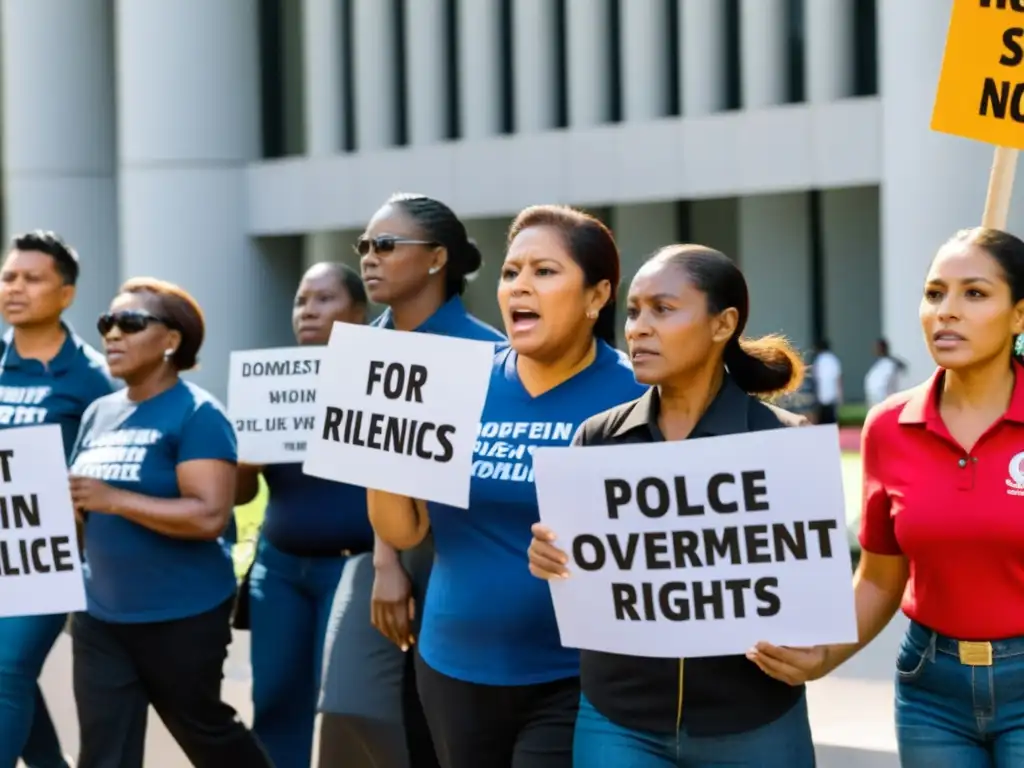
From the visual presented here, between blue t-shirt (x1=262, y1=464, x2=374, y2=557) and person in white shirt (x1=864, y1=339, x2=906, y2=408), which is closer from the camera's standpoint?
blue t-shirt (x1=262, y1=464, x2=374, y2=557)

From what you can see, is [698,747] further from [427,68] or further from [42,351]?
[427,68]

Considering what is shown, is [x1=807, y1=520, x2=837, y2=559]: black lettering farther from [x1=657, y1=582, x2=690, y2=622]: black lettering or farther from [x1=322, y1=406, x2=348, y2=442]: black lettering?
[x1=322, y1=406, x2=348, y2=442]: black lettering

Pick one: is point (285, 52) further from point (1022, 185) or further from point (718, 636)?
point (718, 636)

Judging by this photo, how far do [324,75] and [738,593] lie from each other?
36093 millimetres

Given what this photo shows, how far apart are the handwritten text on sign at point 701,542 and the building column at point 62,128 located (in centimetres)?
3716

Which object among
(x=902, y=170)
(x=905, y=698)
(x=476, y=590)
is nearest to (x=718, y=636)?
(x=905, y=698)

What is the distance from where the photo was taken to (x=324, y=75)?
128 ft

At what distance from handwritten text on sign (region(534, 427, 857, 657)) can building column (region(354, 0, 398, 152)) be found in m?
34.8

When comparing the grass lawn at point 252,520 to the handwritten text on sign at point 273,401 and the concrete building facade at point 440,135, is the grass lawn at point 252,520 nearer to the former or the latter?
the handwritten text on sign at point 273,401

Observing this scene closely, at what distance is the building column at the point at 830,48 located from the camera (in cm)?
Answer: 3244

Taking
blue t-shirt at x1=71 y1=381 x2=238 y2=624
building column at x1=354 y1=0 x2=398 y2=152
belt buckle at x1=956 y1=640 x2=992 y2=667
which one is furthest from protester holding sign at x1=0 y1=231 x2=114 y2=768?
building column at x1=354 y1=0 x2=398 y2=152

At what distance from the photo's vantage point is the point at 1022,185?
25.9 m

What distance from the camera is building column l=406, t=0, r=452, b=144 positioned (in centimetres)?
3728

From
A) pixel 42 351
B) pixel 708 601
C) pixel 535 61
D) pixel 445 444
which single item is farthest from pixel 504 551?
pixel 535 61
